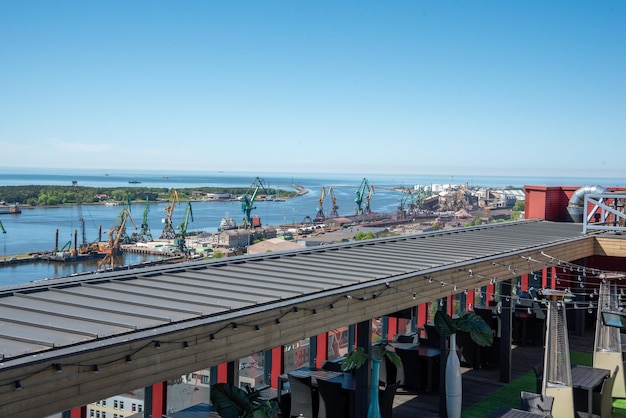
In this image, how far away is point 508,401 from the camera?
8.05m

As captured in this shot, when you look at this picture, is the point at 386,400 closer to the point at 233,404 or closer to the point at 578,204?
the point at 233,404

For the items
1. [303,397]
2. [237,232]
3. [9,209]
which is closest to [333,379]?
[303,397]

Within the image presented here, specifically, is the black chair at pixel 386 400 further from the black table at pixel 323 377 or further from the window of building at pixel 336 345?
the window of building at pixel 336 345

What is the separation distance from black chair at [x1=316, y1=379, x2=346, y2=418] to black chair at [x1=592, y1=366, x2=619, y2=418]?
277 cm

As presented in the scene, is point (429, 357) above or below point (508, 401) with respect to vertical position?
above

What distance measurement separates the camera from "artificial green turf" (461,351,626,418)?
25.0 feet

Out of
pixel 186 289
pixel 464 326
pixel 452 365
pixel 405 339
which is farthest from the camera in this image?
pixel 405 339

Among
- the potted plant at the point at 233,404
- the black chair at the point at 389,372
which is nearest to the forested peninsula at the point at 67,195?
the black chair at the point at 389,372

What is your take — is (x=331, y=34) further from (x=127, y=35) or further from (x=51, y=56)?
(x=51, y=56)

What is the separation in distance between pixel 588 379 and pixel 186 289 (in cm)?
448

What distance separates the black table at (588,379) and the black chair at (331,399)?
2.46m

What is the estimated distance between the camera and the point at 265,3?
3556 cm

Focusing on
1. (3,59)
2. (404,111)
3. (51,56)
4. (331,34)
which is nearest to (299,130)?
(404,111)

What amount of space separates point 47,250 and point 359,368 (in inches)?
2786
